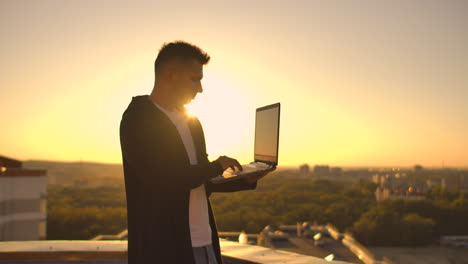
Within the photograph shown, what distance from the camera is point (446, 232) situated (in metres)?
63.4

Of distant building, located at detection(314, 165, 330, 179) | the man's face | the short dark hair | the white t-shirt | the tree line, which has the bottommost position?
the tree line

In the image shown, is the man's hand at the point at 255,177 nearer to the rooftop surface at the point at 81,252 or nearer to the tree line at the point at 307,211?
the rooftop surface at the point at 81,252

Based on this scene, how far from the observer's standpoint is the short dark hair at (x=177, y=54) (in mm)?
1756

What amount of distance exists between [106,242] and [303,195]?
62.5 meters

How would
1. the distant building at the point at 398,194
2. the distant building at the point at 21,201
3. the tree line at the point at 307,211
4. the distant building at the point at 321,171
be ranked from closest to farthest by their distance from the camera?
the distant building at the point at 21,201, the tree line at the point at 307,211, the distant building at the point at 398,194, the distant building at the point at 321,171

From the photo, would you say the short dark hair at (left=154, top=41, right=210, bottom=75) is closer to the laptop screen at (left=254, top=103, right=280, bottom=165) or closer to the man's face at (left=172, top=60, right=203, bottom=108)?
the man's face at (left=172, top=60, right=203, bottom=108)

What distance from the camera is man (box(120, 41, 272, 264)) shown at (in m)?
1.56

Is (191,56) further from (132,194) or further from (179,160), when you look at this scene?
(132,194)

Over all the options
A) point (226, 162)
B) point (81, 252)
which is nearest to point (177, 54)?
point (226, 162)

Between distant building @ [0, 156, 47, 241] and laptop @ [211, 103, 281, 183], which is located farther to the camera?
distant building @ [0, 156, 47, 241]

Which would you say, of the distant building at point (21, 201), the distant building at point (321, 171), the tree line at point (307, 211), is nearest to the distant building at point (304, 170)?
the distant building at point (321, 171)

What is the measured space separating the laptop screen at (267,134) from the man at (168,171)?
0.95 feet

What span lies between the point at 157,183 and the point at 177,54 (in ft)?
1.73

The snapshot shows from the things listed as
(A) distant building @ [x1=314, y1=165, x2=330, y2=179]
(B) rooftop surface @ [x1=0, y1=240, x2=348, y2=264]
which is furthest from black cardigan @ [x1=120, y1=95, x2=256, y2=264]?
(A) distant building @ [x1=314, y1=165, x2=330, y2=179]
